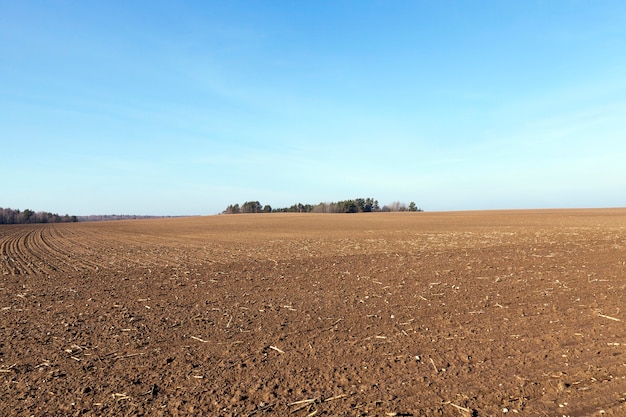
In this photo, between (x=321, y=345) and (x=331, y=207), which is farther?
(x=331, y=207)

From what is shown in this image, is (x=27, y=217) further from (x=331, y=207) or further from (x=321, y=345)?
(x=321, y=345)

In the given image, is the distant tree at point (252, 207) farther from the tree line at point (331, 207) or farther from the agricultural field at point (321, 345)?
the agricultural field at point (321, 345)

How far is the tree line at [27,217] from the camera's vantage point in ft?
403

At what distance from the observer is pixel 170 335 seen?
22.6 ft

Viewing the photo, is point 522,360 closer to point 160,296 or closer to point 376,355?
point 376,355

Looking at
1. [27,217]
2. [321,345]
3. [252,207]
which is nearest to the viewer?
[321,345]

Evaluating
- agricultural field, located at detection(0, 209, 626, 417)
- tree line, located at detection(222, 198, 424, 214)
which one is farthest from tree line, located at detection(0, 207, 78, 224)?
agricultural field, located at detection(0, 209, 626, 417)

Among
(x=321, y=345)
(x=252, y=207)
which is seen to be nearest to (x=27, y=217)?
(x=252, y=207)

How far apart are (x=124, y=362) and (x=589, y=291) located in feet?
32.5

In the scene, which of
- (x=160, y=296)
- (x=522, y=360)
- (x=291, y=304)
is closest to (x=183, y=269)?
(x=160, y=296)

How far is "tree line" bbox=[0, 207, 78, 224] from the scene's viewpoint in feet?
Result: 403

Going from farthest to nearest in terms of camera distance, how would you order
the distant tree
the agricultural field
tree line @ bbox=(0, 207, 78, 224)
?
the distant tree, tree line @ bbox=(0, 207, 78, 224), the agricultural field

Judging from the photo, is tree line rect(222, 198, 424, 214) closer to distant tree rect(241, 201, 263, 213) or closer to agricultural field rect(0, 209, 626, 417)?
distant tree rect(241, 201, 263, 213)

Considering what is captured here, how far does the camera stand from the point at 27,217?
4995 inches
